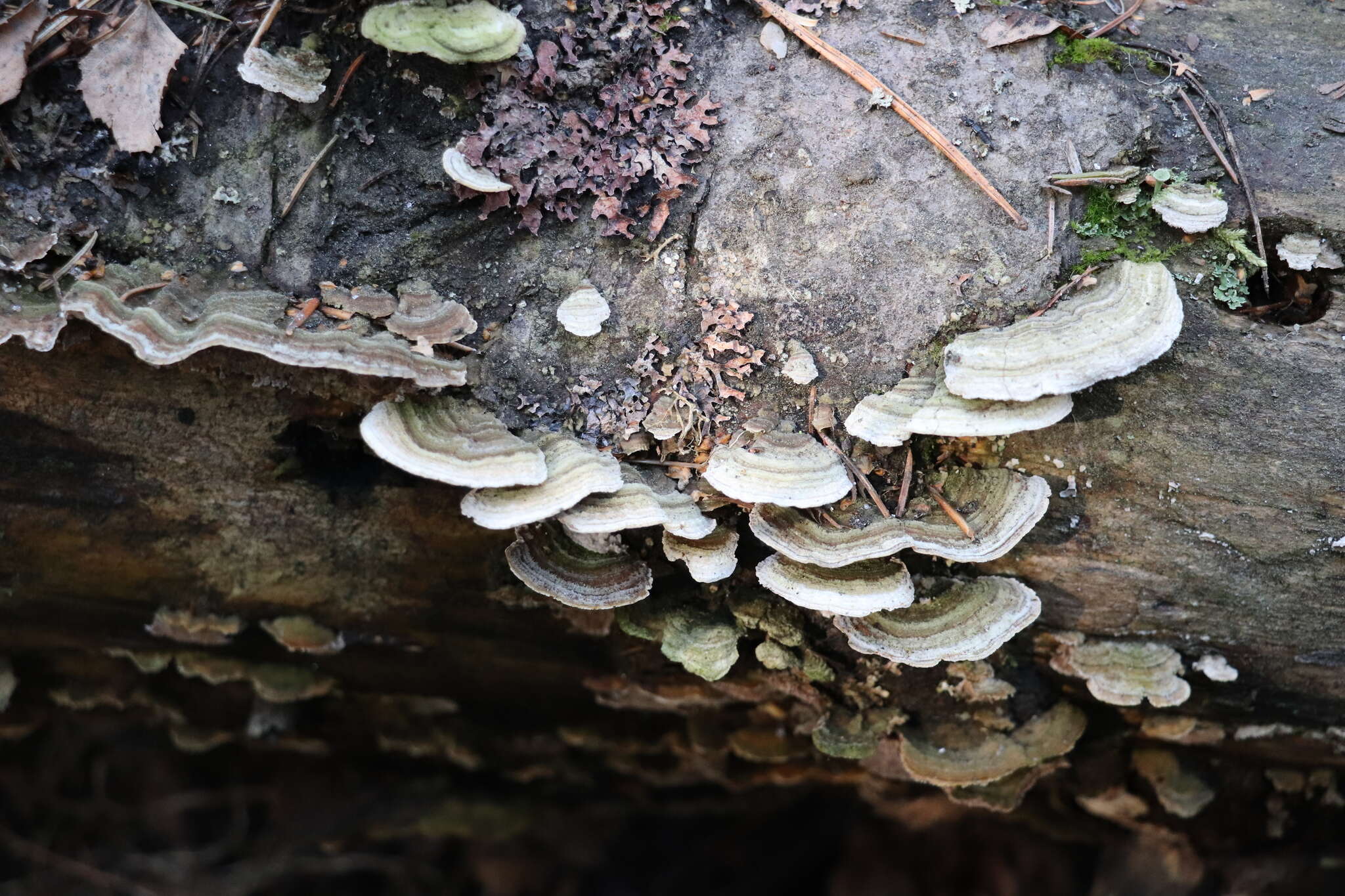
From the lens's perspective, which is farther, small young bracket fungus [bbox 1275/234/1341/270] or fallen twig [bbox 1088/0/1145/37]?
fallen twig [bbox 1088/0/1145/37]

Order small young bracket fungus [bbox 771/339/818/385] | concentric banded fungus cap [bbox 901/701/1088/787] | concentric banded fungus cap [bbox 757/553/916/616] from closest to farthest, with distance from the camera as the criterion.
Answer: concentric banded fungus cap [bbox 757/553/916/616]
small young bracket fungus [bbox 771/339/818/385]
concentric banded fungus cap [bbox 901/701/1088/787]

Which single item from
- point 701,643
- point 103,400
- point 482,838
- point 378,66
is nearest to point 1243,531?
point 701,643

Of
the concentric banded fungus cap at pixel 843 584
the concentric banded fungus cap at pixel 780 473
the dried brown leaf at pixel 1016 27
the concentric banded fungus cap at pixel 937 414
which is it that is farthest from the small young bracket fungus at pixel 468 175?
the dried brown leaf at pixel 1016 27

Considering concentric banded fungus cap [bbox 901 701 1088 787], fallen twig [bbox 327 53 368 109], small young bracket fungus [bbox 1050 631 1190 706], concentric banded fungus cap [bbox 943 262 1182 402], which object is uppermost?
fallen twig [bbox 327 53 368 109]

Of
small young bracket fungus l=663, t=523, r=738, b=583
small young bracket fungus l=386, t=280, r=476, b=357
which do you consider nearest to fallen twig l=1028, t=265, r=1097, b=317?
small young bracket fungus l=663, t=523, r=738, b=583

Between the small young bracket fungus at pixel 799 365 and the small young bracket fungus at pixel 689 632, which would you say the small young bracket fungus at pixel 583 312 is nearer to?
the small young bracket fungus at pixel 799 365

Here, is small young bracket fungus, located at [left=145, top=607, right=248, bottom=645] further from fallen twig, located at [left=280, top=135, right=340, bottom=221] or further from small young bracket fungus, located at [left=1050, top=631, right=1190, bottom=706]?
small young bracket fungus, located at [left=1050, top=631, right=1190, bottom=706]

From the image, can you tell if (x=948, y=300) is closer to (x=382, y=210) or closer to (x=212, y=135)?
(x=382, y=210)
